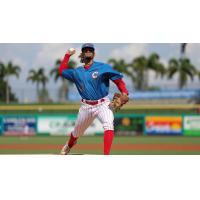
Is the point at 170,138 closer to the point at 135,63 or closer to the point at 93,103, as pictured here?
the point at 135,63

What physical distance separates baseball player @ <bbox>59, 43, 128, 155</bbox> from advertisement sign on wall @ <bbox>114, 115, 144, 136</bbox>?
12.3 metres

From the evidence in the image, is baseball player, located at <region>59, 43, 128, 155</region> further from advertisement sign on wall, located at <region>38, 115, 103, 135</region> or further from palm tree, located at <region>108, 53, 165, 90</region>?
palm tree, located at <region>108, 53, 165, 90</region>

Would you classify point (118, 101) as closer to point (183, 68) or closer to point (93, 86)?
point (93, 86)

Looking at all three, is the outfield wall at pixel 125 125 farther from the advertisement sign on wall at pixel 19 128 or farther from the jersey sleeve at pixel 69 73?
the jersey sleeve at pixel 69 73

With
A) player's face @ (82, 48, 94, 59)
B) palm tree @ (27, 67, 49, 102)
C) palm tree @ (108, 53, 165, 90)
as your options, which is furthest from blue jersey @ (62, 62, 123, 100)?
palm tree @ (108, 53, 165, 90)

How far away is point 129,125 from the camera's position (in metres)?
19.0

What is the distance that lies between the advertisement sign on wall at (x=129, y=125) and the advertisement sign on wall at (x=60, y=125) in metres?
0.70

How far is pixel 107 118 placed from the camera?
20.9 feet

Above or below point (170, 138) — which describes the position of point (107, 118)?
above

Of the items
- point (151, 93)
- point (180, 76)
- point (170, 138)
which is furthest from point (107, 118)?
point (180, 76)

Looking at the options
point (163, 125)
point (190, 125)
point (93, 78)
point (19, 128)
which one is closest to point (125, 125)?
point (163, 125)

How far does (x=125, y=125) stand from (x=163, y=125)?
57.2 inches

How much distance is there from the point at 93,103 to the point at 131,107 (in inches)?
514

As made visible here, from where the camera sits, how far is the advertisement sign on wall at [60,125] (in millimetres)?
18203
